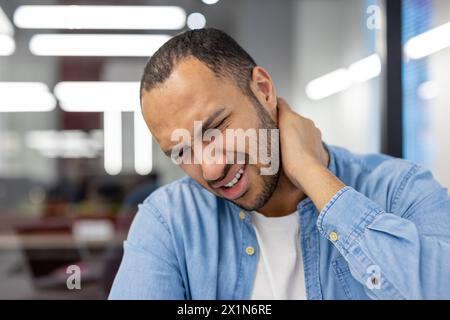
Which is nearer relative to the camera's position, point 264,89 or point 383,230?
point 383,230

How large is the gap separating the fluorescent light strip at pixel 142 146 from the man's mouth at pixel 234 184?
13 cm

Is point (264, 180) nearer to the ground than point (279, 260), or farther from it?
farther from it

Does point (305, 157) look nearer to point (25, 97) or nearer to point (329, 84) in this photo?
point (329, 84)

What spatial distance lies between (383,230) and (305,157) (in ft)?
0.43

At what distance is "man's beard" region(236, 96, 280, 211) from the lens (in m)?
0.64

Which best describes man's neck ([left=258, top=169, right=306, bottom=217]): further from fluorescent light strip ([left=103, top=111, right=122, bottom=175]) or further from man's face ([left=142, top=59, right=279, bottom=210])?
fluorescent light strip ([left=103, top=111, right=122, bottom=175])

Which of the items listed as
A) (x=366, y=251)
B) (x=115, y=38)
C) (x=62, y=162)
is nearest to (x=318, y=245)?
(x=366, y=251)

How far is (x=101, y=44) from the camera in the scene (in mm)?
762

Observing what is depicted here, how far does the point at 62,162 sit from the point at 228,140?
223 centimetres

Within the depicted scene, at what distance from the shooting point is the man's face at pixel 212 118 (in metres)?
0.59

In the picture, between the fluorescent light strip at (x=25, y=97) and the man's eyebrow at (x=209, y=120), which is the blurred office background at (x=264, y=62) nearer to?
the fluorescent light strip at (x=25, y=97)

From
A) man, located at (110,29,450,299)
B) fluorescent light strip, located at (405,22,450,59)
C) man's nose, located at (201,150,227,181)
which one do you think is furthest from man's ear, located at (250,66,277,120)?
fluorescent light strip, located at (405,22,450,59)

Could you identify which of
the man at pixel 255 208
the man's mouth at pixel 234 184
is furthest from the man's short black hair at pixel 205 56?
the man's mouth at pixel 234 184

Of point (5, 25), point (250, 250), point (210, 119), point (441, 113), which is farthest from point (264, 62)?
point (441, 113)
